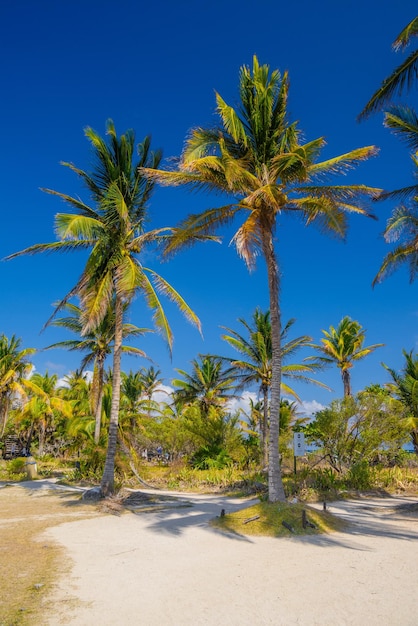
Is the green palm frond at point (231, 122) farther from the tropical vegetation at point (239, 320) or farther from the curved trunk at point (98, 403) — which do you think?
the curved trunk at point (98, 403)

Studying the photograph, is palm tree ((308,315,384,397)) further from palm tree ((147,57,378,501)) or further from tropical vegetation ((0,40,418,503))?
palm tree ((147,57,378,501))

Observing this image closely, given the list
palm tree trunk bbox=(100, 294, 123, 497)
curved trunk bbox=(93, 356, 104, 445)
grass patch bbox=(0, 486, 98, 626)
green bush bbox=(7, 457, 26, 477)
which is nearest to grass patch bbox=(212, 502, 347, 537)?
grass patch bbox=(0, 486, 98, 626)

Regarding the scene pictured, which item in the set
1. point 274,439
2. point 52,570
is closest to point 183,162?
point 274,439

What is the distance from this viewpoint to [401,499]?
52.7 feet

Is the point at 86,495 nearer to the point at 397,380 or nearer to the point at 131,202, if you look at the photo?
the point at 131,202

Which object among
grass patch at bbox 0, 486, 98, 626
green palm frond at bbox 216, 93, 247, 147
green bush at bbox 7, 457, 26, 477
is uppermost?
green palm frond at bbox 216, 93, 247, 147

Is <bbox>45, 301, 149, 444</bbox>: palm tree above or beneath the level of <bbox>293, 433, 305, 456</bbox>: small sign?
above

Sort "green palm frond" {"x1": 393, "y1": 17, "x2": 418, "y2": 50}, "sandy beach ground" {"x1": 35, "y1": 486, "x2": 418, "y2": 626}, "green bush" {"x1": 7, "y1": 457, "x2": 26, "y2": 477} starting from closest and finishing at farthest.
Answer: "sandy beach ground" {"x1": 35, "y1": 486, "x2": 418, "y2": 626}, "green palm frond" {"x1": 393, "y1": 17, "x2": 418, "y2": 50}, "green bush" {"x1": 7, "y1": 457, "x2": 26, "y2": 477}

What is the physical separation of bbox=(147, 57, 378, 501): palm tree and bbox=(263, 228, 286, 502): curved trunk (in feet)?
0.08

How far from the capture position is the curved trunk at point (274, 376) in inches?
406

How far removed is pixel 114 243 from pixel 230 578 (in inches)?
466

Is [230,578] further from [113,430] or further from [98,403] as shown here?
[98,403]

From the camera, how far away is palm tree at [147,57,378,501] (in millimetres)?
10750

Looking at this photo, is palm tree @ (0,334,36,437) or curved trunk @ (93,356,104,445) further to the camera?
palm tree @ (0,334,36,437)
